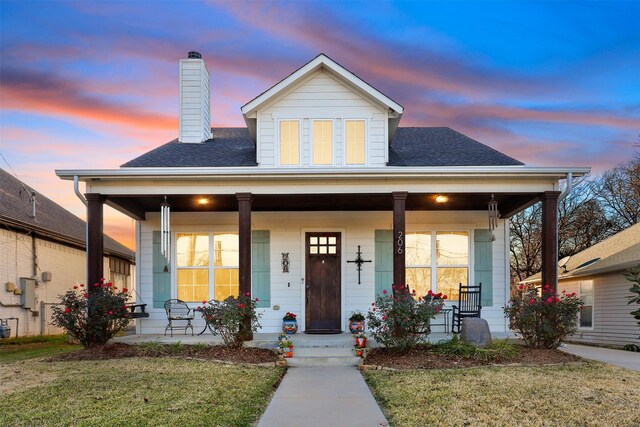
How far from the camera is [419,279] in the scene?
36.6 ft

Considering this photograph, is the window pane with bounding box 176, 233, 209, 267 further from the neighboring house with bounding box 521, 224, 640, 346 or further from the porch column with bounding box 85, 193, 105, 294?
the neighboring house with bounding box 521, 224, 640, 346

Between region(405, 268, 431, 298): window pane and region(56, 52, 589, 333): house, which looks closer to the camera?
region(56, 52, 589, 333): house

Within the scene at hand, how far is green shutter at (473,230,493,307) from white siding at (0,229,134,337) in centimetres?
994

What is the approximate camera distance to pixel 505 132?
17.8 meters

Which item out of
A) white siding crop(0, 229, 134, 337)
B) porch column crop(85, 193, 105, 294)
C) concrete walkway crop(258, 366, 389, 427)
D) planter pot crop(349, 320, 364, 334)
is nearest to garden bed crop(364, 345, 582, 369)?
concrete walkway crop(258, 366, 389, 427)

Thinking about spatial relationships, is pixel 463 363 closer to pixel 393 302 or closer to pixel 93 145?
pixel 393 302

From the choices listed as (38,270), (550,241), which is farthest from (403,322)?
(38,270)

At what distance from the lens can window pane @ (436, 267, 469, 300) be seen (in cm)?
1109

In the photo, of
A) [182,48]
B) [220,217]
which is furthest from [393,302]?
[182,48]

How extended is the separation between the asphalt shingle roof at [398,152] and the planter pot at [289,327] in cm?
321

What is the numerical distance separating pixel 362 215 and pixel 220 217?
9.93ft

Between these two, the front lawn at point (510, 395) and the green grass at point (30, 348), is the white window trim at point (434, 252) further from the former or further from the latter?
the green grass at point (30, 348)

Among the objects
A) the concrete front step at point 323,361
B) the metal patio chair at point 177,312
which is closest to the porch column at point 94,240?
the metal patio chair at point 177,312

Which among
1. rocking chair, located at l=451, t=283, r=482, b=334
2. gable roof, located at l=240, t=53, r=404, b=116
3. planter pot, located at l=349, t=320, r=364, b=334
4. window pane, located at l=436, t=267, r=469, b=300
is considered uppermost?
gable roof, located at l=240, t=53, r=404, b=116
